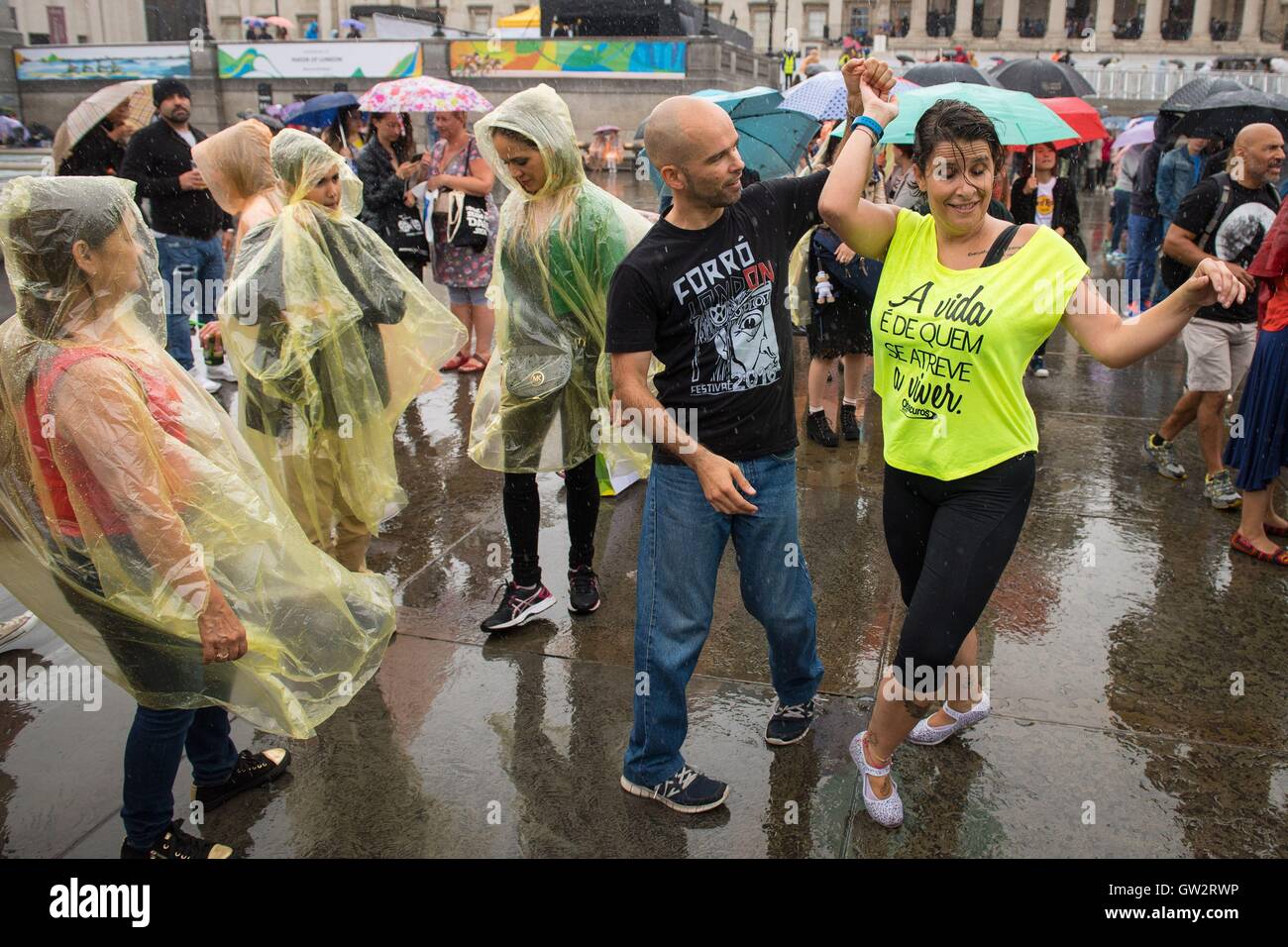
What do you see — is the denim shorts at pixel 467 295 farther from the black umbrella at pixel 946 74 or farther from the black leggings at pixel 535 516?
the black umbrella at pixel 946 74

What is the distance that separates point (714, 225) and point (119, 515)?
64.4 inches

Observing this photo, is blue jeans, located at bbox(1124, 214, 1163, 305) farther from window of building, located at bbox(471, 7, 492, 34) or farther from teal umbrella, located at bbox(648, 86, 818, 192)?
window of building, located at bbox(471, 7, 492, 34)

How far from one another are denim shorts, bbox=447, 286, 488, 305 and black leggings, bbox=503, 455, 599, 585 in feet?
11.5

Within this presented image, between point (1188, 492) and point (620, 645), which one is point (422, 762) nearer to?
point (620, 645)

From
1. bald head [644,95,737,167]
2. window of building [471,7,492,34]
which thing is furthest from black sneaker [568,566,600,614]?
window of building [471,7,492,34]

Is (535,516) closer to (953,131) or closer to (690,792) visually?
(690,792)

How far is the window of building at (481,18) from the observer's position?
63.8 m

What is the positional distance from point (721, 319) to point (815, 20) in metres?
70.3

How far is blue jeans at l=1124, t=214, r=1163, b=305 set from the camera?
30.9ft

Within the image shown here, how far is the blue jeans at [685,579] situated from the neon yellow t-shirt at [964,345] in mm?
380

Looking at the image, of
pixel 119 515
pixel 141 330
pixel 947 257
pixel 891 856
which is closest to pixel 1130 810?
pixel 891 856

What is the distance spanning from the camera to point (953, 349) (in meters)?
2.53

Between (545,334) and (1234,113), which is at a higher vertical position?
(1234,113)

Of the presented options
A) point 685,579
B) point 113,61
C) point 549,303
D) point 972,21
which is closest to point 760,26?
point 972,21
